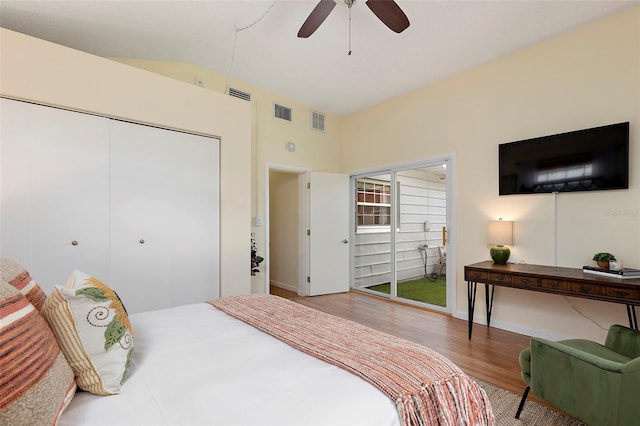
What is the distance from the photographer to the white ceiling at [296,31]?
2617 millimetres

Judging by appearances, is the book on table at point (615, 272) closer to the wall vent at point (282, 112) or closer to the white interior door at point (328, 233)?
the white interior door at point (328, 233)

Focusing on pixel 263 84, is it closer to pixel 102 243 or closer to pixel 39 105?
pixel 39 105

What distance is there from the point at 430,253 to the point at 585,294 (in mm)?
2003

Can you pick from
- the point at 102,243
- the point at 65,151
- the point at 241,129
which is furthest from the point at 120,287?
the point at 241,129

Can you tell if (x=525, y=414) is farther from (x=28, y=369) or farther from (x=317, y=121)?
(x=317, y=121)

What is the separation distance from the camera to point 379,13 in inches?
88.1

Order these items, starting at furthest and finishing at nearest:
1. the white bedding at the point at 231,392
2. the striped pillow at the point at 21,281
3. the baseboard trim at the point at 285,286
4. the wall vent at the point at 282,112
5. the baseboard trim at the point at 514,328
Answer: the baseboard trim at the point at 285,286, the wall vent at the point at 282,112, the baseboard trim at the point at 514,328, the striped pillow at the point at 21,281, the white bedding at the point at 231,392

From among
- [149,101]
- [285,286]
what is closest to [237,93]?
[149,101]

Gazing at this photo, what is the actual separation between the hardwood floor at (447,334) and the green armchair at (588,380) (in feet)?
2.06

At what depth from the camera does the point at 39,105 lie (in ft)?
8.18

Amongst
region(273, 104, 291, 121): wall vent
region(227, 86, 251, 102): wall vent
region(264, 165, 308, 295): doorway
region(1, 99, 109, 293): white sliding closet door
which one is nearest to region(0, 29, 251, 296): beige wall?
region(1, 99, 109, 293): white sliding closet door

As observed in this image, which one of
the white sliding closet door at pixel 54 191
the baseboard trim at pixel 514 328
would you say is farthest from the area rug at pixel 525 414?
the white sliding closet door at pixel 54 191

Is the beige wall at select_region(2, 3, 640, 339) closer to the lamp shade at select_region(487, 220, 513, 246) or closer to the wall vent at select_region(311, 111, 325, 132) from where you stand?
the lamp shade at select_region(487, 220, 513, 246)

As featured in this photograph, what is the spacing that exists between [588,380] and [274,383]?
4.92ft
